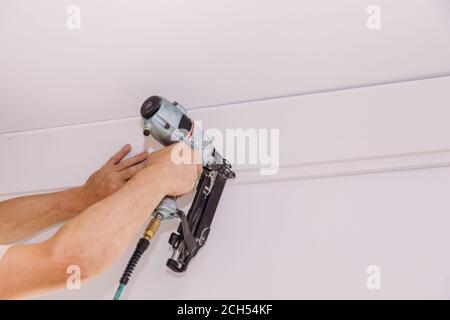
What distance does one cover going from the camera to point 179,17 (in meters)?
1.10

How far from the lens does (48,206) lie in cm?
134

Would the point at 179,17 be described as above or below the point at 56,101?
above

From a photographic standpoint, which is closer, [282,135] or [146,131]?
[146,131]

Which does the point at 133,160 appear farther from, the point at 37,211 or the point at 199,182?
the point at 37,211

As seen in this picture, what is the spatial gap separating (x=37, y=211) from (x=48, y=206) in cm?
3

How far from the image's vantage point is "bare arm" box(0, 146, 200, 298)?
952 millimetres

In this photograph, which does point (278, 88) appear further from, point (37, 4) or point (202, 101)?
point (37, 4)

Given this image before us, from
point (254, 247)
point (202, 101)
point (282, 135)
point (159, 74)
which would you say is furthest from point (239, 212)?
point (159, 74)

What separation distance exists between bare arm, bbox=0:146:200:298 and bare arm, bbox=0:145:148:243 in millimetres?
308

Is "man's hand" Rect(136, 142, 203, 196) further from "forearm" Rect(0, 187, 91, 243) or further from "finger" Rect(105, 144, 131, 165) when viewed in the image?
"forearm" Rect(0, 187, 91, 243)

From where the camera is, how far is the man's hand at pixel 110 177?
128 cm

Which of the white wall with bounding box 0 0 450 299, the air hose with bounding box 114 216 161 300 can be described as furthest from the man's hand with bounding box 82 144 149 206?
the air hose with bounding box 114 216 161 300

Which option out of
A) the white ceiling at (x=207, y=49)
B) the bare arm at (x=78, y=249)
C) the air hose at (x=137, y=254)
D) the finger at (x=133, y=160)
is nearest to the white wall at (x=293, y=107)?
the white ceiling at (x=207, y=49)

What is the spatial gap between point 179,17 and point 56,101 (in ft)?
1.78
